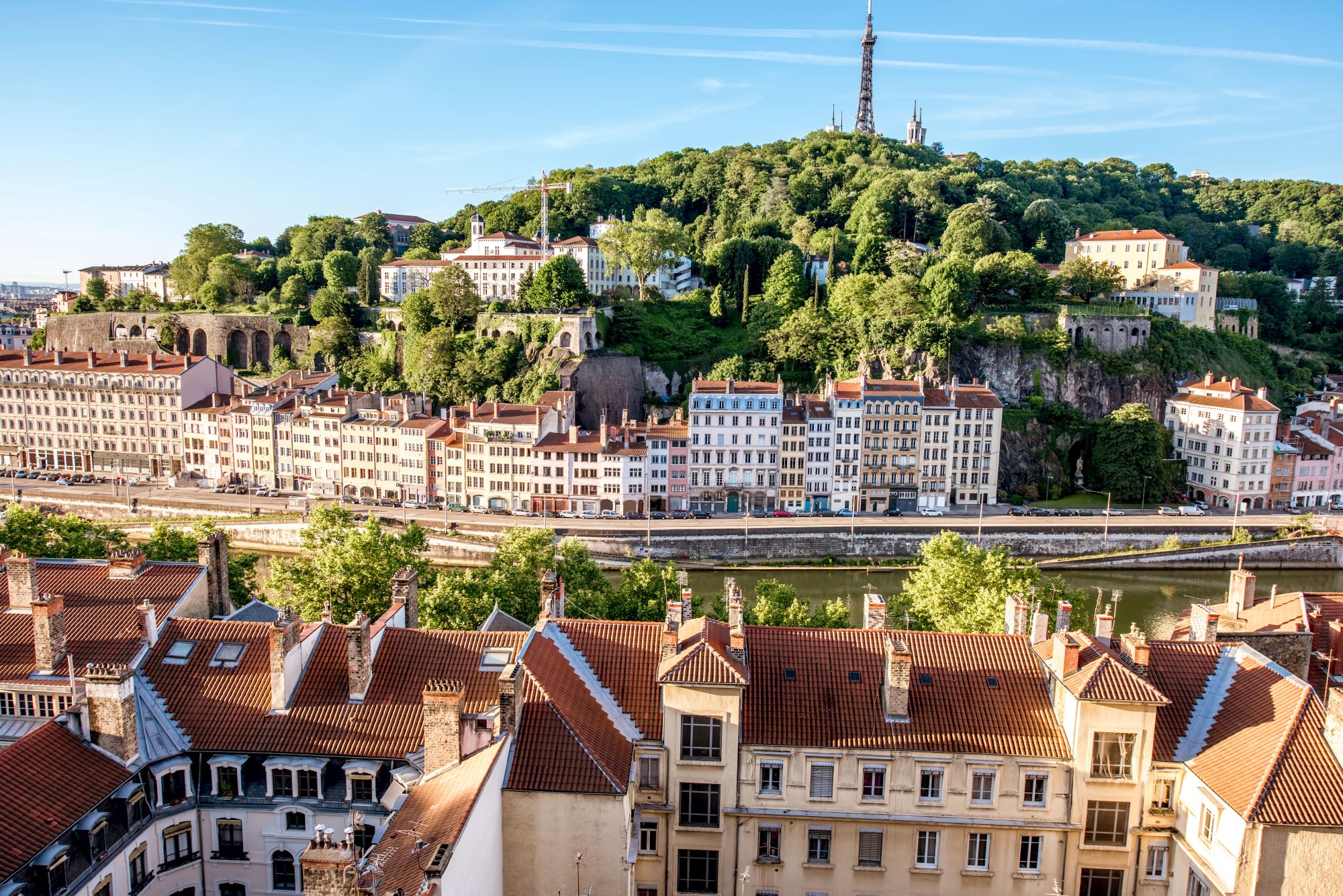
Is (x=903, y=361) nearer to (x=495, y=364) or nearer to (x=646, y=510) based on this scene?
(x=646, y=510)

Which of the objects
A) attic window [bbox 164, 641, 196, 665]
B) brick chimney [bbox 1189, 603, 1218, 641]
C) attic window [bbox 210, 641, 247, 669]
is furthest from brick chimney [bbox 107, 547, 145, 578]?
brick chimney [bbox 1189, 603, 1218, 641]

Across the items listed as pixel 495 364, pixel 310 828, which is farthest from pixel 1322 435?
pixel 310 828

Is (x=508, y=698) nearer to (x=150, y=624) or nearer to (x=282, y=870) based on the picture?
(x=282, y=870)

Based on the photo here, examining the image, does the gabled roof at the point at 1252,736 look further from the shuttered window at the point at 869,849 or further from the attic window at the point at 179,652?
the attic window at the point at 179,652

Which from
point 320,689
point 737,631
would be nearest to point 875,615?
point 737,631

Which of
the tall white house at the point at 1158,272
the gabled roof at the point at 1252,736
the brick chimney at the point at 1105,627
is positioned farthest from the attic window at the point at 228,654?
the tall white house at the point at 1158,272

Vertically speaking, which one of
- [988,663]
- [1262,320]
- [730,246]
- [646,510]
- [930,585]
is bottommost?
[646,510]
